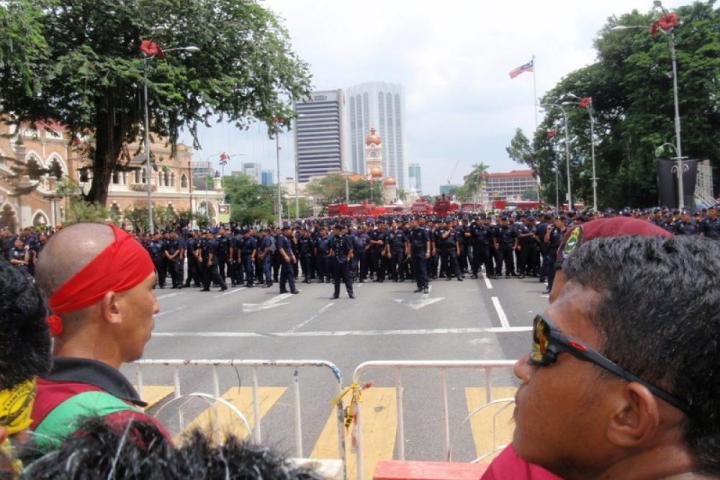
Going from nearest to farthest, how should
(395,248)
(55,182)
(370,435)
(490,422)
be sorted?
1. (490,422)
2. (370,435)
3. (395,248)
4. (55,182)

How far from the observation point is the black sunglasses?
1.22m

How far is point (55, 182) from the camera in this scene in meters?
53.1

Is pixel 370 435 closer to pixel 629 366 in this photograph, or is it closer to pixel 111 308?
pixel 111 308

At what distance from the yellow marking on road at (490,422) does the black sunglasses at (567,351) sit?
230 cm

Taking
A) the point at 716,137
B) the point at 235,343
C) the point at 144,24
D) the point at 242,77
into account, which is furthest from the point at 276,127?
the point at 716,137

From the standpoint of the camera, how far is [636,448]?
1270 millimetres

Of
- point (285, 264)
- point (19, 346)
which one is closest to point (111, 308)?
point (19, 346)

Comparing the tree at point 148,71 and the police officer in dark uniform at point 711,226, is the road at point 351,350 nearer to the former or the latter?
the police officer in dark uniform at point 711,226

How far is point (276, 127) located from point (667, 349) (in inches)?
1095

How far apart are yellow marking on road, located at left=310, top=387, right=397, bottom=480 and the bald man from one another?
7.63ft

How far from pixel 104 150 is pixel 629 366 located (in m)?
28.6

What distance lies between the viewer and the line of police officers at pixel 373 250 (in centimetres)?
1745

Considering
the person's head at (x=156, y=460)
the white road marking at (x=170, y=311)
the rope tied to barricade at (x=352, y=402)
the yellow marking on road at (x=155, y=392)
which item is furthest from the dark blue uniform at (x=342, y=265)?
the person's head at (x=156, y=460)

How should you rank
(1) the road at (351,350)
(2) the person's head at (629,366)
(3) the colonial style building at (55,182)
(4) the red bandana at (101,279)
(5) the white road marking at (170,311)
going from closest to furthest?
1. (2) the person's head at (629,366)
2. (4) the red bandana at (101,279)
3. (1) the road at (351,350)
4. (5) the white road marking at (170,311)
5. (3) the colonial style building at (55,182)
